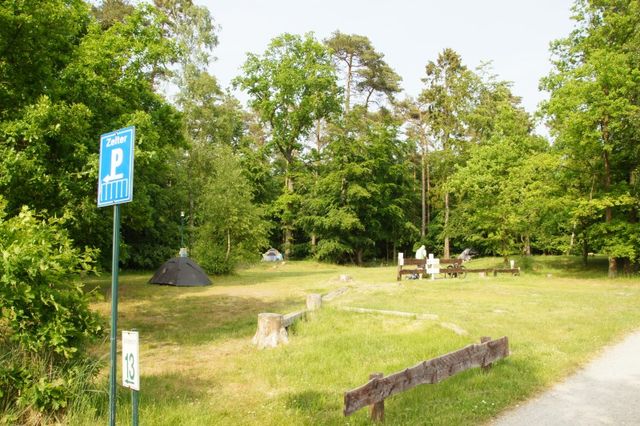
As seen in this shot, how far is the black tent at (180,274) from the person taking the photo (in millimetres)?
20141

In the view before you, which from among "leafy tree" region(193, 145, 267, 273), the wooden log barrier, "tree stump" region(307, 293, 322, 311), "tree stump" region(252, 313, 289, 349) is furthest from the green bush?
"leafy tree" region(193, 145, 267, 273)

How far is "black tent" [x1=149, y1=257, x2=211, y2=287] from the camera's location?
20141mm

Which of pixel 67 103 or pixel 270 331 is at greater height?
pixel 67 103

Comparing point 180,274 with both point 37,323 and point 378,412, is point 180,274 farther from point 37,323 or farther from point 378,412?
point 378,412

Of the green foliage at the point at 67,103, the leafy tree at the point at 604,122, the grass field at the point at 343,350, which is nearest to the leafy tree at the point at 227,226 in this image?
A: the grass field at the point at 343,350

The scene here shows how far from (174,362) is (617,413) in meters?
6.24

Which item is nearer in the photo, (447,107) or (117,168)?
(117,168)

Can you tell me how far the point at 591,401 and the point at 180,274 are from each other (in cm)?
1707

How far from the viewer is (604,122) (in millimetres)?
22578

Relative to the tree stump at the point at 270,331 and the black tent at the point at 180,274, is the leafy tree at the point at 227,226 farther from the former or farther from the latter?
the tree stump at the point at 270,331

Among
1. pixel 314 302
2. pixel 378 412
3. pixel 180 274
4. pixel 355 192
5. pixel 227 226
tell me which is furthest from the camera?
pixel 355 192

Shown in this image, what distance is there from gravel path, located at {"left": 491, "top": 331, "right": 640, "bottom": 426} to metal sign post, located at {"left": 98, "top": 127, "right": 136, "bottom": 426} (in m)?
3.65

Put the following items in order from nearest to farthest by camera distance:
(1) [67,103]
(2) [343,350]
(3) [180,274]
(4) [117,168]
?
(4) [117,168], (2) [343,350], (1) [67,103], (3) [180,274]

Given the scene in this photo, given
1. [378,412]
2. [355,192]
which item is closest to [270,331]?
[378,412]
